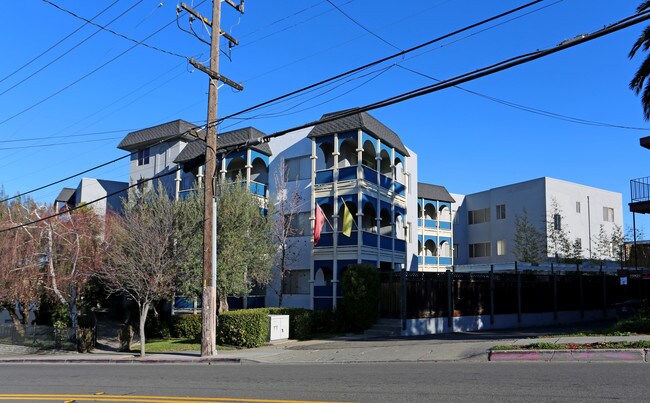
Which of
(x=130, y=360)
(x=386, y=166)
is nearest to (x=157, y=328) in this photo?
(x=130, y=360)

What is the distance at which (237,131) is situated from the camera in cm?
3256

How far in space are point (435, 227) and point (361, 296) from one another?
27167mm

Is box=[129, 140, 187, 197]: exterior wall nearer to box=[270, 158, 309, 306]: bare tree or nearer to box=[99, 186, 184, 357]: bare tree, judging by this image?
box=[270, 158, 309, 306]: bare tree

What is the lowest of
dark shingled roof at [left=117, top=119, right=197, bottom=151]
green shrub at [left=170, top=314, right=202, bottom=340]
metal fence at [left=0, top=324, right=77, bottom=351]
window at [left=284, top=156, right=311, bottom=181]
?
metal fence at [left=0, top=324, right=77, bottom=351]

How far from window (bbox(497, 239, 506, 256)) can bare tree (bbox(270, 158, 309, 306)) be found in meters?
24.6

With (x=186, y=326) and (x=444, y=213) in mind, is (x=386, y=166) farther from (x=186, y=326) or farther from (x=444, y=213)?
(x=444, y=213)

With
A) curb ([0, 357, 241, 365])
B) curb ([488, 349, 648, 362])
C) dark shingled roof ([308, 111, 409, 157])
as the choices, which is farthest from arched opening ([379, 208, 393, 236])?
curb ([488, 349, 648, 362])

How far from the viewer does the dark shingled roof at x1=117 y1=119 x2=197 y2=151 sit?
115ft

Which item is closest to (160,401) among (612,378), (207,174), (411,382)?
(411,382)

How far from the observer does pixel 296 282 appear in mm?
30312

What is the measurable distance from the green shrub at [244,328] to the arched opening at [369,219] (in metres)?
11.0

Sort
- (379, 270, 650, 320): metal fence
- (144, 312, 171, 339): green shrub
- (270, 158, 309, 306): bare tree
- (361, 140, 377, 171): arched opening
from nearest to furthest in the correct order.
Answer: (379, 270, 650, 320): metal fence → (144, 312, 171, 339): green shrub → (270, 158, 309, 306): bare tree → (361, 140, 377, 171): arched opening

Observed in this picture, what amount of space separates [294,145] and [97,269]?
12262mm

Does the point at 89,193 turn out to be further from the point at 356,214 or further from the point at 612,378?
the point at 612,378
